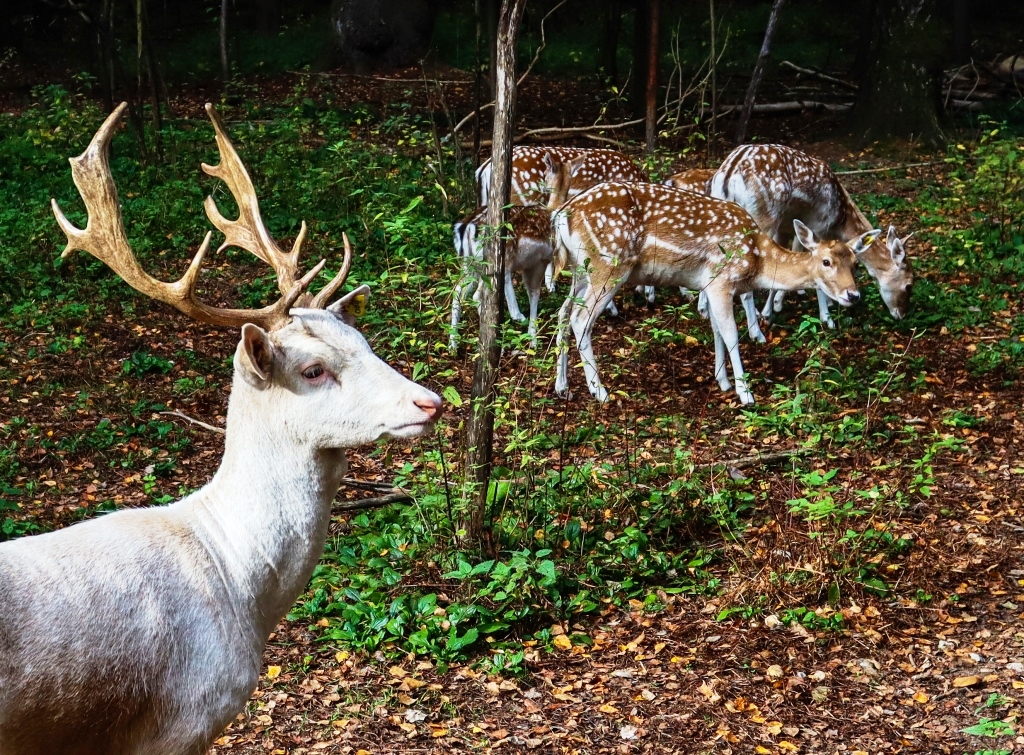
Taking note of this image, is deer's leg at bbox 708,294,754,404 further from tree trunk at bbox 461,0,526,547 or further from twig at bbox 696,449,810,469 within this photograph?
tree trunk at bbox 461,0,526,547

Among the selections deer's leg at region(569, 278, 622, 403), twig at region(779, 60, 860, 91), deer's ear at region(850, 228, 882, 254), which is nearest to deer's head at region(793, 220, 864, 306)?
deer's ear at region(850, 228, 882, 254)

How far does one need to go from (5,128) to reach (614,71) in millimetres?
9353

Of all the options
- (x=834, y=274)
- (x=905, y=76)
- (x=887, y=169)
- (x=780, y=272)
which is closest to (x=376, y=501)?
(x=780, y=272)

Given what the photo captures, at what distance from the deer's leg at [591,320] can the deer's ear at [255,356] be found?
14.5 feet

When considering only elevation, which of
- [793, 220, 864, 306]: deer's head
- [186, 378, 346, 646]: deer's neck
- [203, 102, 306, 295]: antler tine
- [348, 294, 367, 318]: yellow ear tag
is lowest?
[793, 220, 864, 306]: deer's head

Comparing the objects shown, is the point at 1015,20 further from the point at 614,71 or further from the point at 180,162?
the point at 180,162

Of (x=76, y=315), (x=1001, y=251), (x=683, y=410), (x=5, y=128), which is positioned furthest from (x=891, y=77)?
(x=5, y=128)

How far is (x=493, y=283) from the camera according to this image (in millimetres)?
5246

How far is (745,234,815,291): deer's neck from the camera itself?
8.62 meters

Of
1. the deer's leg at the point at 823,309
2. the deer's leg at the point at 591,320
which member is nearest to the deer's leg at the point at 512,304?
the deer's leg at the point at 591,320

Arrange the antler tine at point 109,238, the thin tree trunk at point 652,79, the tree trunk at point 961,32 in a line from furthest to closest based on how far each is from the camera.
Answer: the tree trunk at point 961,32
the thin tree trunk at point 652,79
the antler tine at point 109,238

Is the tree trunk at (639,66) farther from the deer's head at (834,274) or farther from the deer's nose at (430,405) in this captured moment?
the deer's nose at (430,405)

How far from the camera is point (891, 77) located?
1413 cm

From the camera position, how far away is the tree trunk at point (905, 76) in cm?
1375
